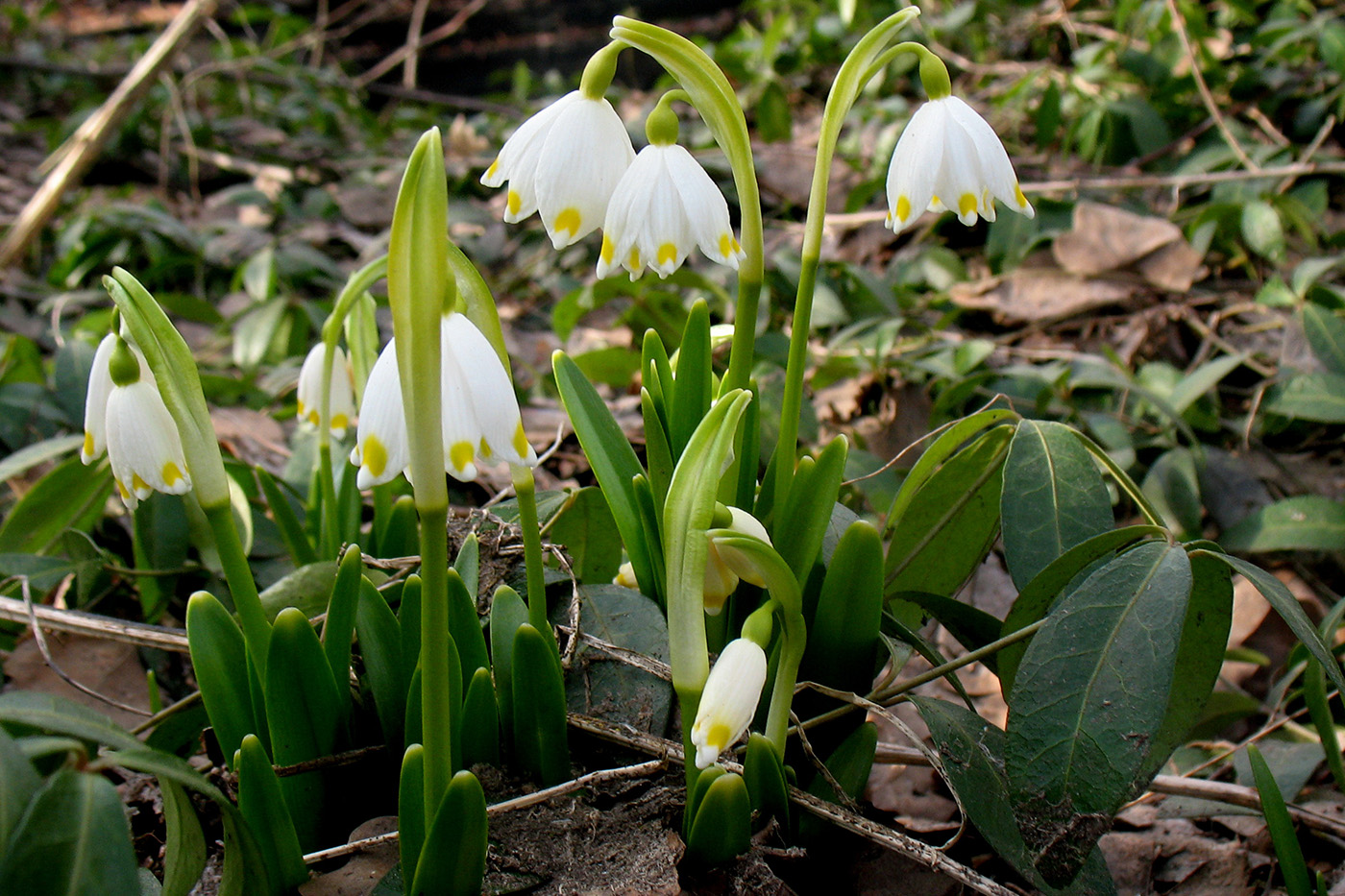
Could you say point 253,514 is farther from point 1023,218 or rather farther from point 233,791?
point 1023,218

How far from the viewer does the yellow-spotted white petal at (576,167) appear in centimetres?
82

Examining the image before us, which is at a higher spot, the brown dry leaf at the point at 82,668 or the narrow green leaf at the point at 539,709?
A: the narrow green leaf at the point at 539,709

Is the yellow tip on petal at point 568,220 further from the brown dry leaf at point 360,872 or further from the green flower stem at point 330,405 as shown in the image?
the brown dry leaf at point 360,872

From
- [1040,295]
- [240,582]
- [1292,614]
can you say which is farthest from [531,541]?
[1040,295]

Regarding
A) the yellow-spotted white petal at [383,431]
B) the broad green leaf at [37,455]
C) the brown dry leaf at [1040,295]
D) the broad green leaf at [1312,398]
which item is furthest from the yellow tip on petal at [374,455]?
the brown dry leaf at [1040,295]

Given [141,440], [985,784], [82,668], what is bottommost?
[82,668]

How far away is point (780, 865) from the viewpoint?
90cm

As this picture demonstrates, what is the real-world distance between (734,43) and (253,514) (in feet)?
10.7

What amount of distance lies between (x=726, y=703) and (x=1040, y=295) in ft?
6.70


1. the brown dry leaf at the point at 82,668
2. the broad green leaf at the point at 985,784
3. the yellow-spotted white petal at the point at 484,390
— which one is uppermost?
the yellow-spotted white petal at the point at 484,390

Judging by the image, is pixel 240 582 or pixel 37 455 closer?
pixel 240 582

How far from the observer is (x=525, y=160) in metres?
0.85

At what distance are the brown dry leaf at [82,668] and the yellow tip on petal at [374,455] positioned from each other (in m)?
0.91

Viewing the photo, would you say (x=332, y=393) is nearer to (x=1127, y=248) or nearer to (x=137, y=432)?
(x=137, y=432)
